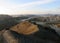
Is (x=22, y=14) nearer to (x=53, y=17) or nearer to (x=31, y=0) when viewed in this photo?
(x=31, y=0)

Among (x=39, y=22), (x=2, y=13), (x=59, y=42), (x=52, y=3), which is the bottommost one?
(x=59, y=42)

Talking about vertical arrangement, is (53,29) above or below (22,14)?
below

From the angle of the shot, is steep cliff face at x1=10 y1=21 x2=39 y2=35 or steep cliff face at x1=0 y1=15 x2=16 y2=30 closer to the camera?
steep cliff face at x1=10 y1=21 x2=39 y2=35

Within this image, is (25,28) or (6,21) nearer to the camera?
(25,28)

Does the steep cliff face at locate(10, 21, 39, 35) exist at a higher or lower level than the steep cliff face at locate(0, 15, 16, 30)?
lower

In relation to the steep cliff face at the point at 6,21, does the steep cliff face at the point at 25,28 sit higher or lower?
lower

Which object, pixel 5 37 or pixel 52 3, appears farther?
pixel 52 3

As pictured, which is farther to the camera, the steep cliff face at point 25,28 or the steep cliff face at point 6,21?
the steep cliff face at point 6,21

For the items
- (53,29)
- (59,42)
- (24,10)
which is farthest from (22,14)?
(59,42)
